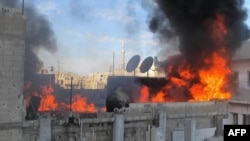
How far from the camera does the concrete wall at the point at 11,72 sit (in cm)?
1228

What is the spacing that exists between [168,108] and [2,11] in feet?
30.6

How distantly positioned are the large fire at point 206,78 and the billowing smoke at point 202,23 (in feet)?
1.29

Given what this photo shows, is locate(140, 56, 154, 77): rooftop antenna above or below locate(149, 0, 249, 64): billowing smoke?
below

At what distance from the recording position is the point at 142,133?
1538 cm

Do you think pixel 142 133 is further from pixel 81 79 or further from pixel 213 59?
pixel 81 79

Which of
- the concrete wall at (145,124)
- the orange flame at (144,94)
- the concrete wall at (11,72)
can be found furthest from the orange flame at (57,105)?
the concrete wall at (11,72)

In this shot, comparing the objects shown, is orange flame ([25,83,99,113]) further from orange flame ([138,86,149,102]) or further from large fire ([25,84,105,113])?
orange flame ([138,86,149,102])

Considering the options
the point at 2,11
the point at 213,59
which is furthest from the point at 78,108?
the point at 2,11

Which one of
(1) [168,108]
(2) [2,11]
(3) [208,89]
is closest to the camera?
(2) [2,11]

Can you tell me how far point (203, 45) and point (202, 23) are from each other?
5.67ft

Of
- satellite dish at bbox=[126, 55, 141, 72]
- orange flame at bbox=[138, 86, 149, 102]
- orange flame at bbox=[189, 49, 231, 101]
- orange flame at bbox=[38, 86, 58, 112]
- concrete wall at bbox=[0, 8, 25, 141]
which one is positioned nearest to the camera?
concrete wall at bbox=[0, 8, 25, 141]

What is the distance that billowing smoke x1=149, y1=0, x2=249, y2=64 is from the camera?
23516mm

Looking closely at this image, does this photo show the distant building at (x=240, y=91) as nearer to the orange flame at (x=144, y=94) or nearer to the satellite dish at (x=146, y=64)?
the satellite dish at (x=146, y=64)

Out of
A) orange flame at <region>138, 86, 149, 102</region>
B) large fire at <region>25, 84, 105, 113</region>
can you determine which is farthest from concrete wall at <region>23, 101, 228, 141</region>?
large fire at <region>25, 84, 105, 113</region>
